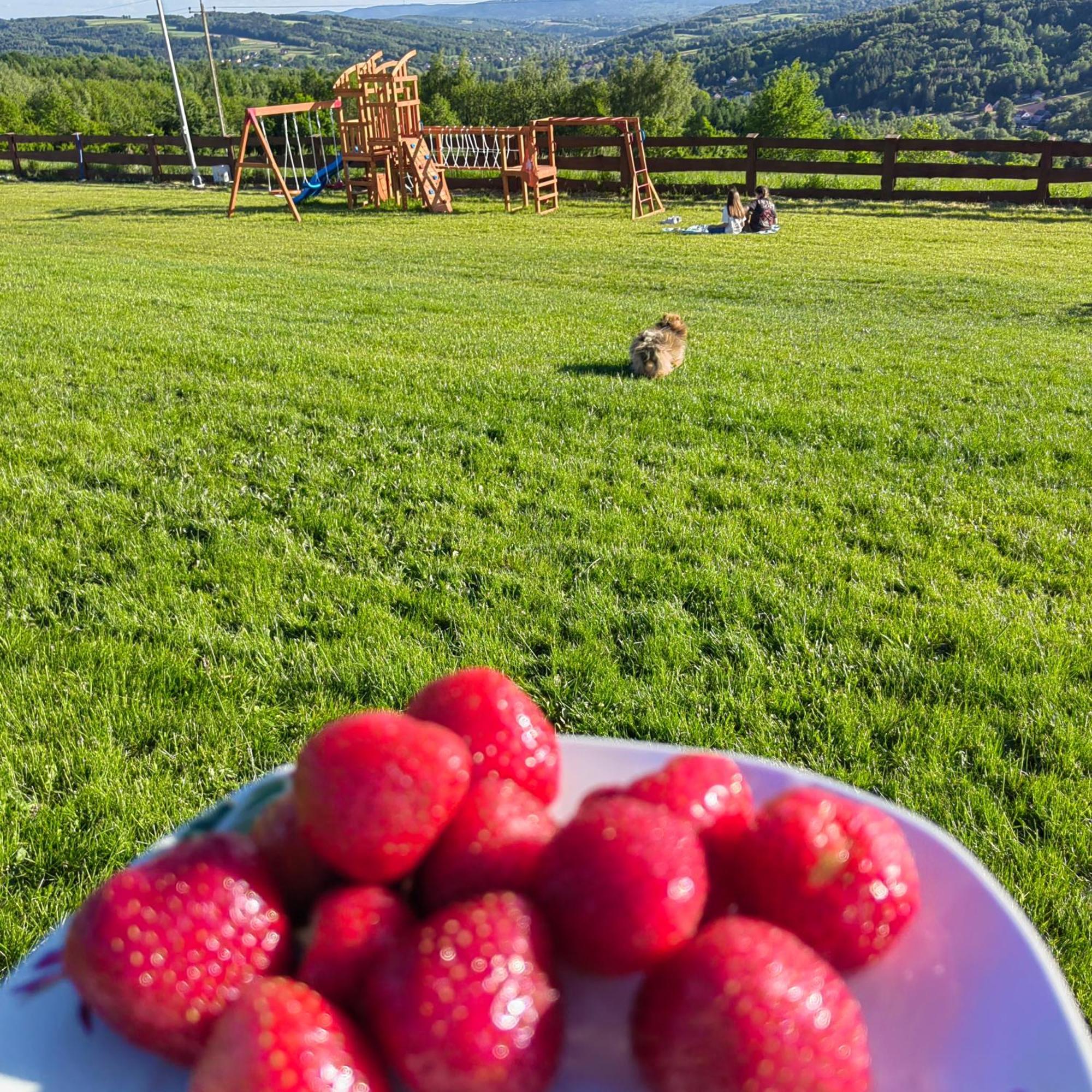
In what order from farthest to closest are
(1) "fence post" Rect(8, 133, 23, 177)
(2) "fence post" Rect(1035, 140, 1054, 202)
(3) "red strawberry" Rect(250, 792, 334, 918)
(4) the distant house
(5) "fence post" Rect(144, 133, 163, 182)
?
1. (4) the distant house
2. (1) "fence post" Rect(8, 133, 23, 177)
3. (5) "fence post" Rect(144, 133, 163, 182)
4. (2) "fence post" Rect(1035, 140, 1054, 202)
5. (3) "red strawberry" Rect(250, 792, 334, 918)

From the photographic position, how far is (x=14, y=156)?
31.0m

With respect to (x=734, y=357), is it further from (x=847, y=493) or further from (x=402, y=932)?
(x=402, y=932)

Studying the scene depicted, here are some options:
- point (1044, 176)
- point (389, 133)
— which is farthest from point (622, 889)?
point (1044, 176)

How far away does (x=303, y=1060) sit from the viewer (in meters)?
0.76

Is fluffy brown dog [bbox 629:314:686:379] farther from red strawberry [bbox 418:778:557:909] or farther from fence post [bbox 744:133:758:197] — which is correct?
fence post [bbox 744:133:758:197]

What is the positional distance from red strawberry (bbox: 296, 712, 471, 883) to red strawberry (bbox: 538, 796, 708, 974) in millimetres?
137

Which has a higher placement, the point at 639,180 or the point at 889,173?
the point at 639,180

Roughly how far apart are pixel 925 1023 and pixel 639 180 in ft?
75.3

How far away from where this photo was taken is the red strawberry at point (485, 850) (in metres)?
0.95

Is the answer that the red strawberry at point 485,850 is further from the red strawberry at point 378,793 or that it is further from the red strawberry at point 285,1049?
the red strawberry at point 285,1049

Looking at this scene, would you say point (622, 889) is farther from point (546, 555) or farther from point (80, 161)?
point (80, 161)

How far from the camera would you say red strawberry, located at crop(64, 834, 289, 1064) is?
0.86 meters

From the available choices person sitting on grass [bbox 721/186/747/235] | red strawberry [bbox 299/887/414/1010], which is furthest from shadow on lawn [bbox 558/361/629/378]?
person sitting on grass [bbox 721/186/747/235]

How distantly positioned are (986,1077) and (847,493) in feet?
13.2
